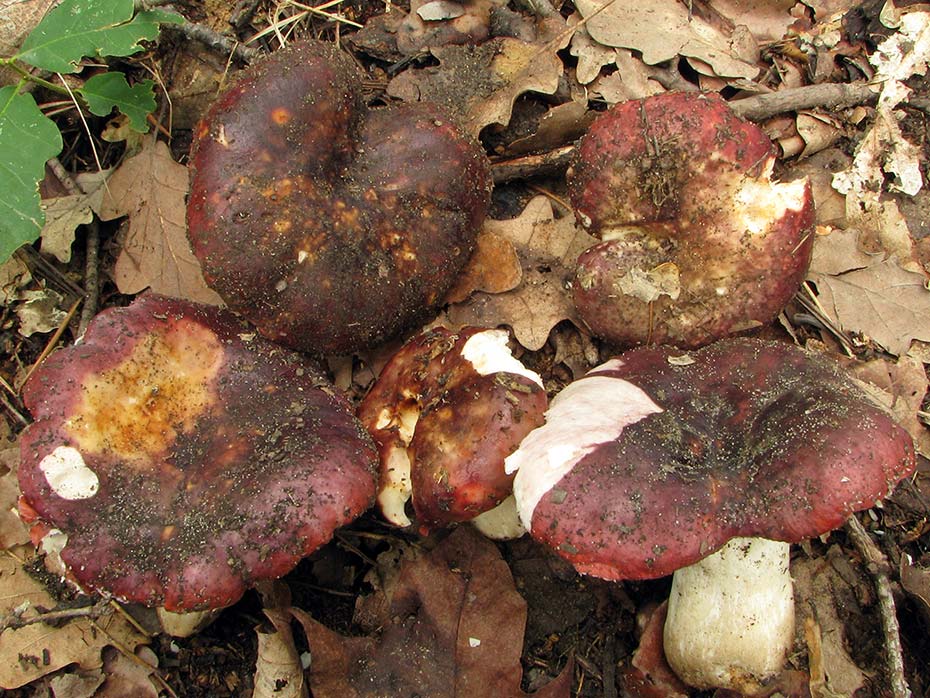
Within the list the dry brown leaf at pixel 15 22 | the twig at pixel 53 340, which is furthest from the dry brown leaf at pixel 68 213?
the dry brown leaf at pixel 15 22

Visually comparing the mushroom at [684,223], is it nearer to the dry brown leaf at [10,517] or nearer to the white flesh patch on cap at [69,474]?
the white flesh patch on cap at [69,474]

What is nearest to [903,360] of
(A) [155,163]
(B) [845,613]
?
(B) [845,613]

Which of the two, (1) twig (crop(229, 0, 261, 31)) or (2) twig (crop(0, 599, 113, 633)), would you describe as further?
(1) twig (crop(229, 0, 261, 31))

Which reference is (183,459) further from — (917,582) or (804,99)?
(804,99)

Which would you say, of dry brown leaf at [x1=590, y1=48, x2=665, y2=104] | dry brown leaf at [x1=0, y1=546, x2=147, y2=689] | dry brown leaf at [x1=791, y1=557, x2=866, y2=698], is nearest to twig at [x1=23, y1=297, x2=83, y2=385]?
dry brown leaf at [x1=0, y1=546, x2=147, y2=689]

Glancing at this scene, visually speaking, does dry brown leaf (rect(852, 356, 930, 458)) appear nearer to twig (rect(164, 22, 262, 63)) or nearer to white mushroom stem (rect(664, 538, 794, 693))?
white mushroom stem (rect(664, 538, 794, 693))

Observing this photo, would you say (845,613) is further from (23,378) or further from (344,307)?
(23,378)
